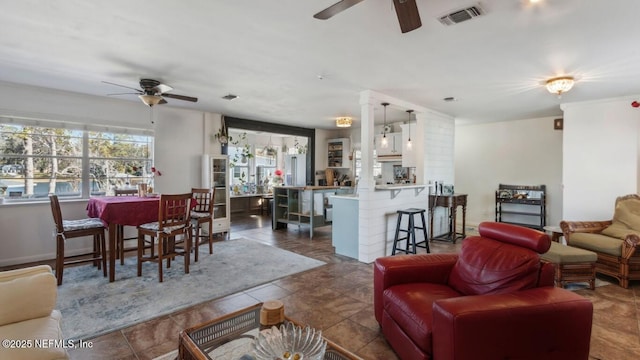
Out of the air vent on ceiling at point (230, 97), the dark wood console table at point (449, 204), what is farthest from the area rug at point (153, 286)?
the dark wood console table at point (449, 204)

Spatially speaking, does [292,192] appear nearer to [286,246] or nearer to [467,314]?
[286,246]

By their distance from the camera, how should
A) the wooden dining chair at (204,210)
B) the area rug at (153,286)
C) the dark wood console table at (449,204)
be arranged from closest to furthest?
the area rug at (153,286)
the wooden dining chair at (204,210)
the dark wood console table at (449,204)

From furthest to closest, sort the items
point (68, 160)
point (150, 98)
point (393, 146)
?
1. point (393, 146)
2. point (68, 160)
3. point (150, 98)

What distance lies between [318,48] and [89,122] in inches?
157

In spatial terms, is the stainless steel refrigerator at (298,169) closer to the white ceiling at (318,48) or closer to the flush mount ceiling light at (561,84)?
the white ceiling at (318,48)

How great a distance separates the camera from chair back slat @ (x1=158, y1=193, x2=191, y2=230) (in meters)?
3.47

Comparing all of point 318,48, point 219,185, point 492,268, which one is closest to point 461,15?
point 318,48

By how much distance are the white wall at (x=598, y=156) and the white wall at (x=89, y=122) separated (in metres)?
6.31

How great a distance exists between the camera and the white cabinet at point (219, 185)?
5.74 m

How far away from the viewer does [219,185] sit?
5.94 m

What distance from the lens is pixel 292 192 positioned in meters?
6.34

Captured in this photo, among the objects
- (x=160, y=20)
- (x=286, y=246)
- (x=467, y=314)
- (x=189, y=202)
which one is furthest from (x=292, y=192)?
(x=467, y=314)

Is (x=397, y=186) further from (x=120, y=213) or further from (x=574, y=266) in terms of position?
(x=120, y=213)

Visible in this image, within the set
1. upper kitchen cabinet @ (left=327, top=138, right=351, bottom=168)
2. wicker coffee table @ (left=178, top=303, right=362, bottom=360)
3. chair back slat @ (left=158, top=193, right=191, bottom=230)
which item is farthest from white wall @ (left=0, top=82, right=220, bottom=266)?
wicker coffee table @ (left=178, top=303, right=362, bottom=360)
